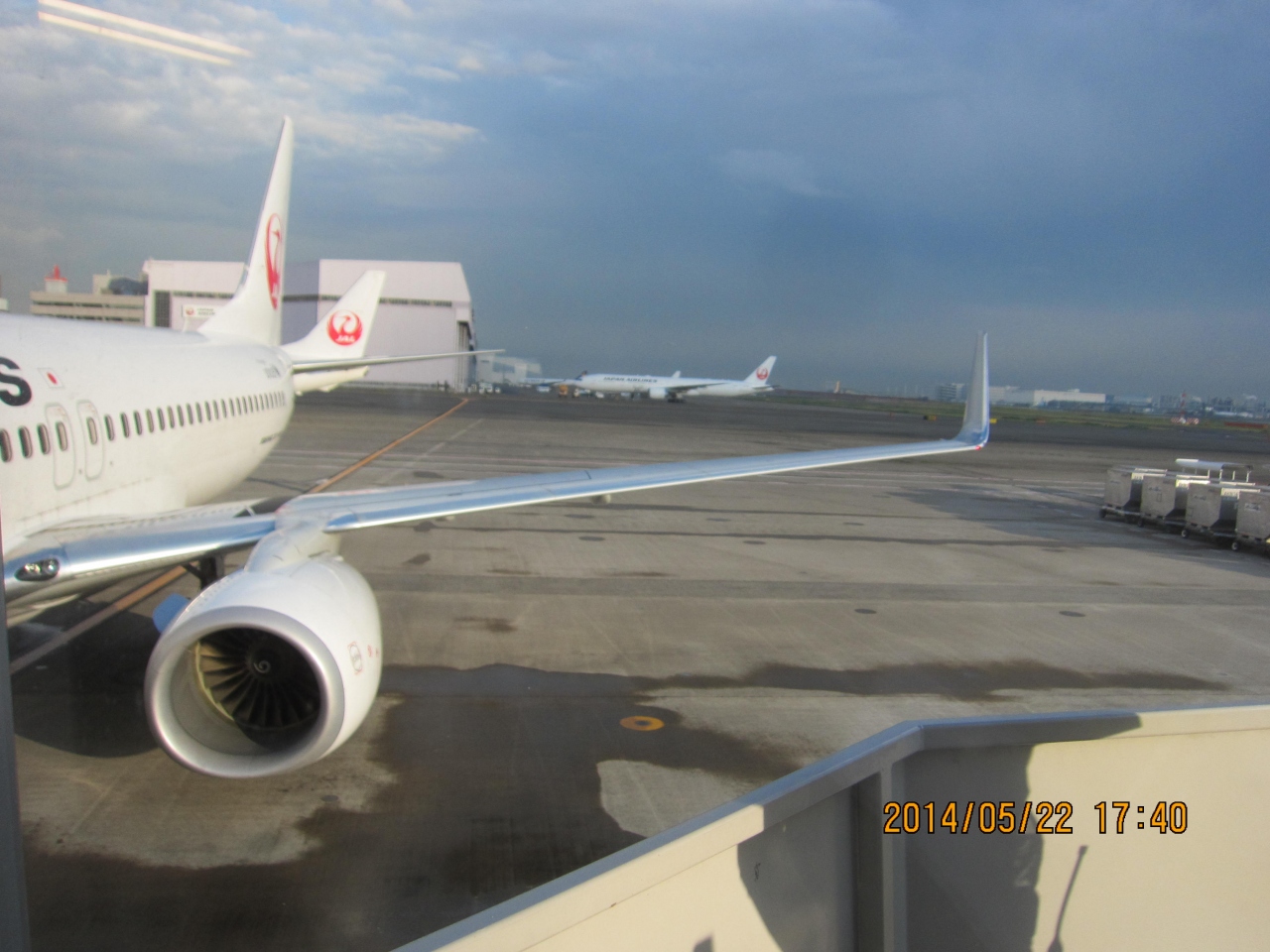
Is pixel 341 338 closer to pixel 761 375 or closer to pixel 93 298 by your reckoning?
pixel 93 298

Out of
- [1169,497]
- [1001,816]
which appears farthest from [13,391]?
[1169,497]

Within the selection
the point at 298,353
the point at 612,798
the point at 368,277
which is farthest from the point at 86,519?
the point at 368,277

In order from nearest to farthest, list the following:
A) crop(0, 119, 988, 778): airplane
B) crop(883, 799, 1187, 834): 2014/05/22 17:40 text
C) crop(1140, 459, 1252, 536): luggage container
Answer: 1. crop(883, 799, 1187, 834): 2014/05/22 17:40 text
2. crop(0, 119, 988, 778): airplane
3. crop(1140, 459, 1252, 536): luggage container

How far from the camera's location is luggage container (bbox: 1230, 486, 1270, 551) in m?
17.6

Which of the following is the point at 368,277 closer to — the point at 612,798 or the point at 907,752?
the point at 612,798

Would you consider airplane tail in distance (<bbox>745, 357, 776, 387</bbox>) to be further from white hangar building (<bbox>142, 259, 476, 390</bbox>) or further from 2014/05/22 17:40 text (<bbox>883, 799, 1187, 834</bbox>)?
2014/05/22 17:40 text (<bbox>883, 799, 1187, 834</bbox>)

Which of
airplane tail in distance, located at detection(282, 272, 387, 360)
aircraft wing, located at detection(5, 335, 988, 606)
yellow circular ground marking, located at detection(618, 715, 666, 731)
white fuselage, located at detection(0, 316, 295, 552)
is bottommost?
yellow circular ground marking, located at detection(618, 715, 666, 731)

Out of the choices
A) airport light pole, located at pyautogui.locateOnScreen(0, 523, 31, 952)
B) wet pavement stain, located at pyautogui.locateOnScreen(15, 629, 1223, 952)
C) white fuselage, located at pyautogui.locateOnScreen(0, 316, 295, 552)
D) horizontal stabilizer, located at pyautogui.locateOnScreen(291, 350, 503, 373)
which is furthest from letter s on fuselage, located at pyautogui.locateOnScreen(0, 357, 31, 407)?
horizontal stabilizer, located at pyautogui.locateOnScreen(291, 350, 503, 373)

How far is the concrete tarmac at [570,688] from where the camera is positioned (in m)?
5.47

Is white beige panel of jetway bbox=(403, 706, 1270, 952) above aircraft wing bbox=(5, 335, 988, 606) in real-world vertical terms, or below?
below

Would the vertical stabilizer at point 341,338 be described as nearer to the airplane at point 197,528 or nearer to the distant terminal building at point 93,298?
the airplane at point 197,528

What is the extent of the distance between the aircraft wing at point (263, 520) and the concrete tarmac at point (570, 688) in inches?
62.7

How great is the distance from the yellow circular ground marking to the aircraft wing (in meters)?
2.12

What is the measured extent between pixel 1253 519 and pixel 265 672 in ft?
61.0
